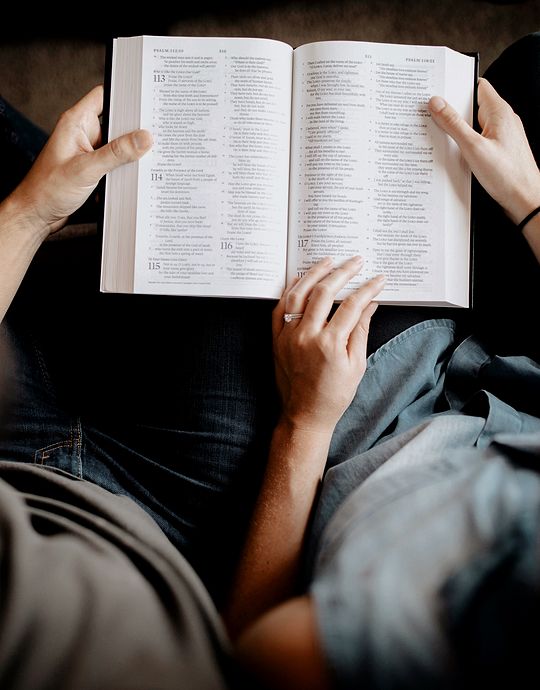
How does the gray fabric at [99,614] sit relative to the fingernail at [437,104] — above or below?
below

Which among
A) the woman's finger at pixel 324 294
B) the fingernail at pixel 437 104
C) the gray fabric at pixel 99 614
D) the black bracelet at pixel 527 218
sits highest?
the fingernail at pixel 437 104

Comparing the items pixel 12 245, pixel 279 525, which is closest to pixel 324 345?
pixel 279 525

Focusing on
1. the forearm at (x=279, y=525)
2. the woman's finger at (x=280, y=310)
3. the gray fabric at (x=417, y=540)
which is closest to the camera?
the gray fabric at (x=417, y=540)

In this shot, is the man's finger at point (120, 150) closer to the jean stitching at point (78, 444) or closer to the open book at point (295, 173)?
the open book at point (295, 173)

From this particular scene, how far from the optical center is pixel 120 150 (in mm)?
756

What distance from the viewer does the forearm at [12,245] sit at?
792 millimetres

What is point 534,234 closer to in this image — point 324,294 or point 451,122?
point 451,122

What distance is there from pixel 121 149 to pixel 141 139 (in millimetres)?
29

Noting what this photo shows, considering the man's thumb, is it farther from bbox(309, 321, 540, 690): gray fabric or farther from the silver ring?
bbox(309, 321, 540, 690): gray fabric

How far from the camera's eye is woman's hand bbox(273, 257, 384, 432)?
0.74 metres

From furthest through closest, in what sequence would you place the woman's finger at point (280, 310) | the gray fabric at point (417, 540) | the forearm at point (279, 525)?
1. the woman's finger at point (280, 310)
2. the forearm at point (279, 525)
3. the gray fabric at point (417, 540)

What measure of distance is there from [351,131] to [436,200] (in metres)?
Result: 0.14

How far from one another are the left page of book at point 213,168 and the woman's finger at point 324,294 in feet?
0.19

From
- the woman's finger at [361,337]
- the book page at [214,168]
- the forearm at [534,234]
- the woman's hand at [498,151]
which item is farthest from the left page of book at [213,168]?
the forearm at [534,234]
